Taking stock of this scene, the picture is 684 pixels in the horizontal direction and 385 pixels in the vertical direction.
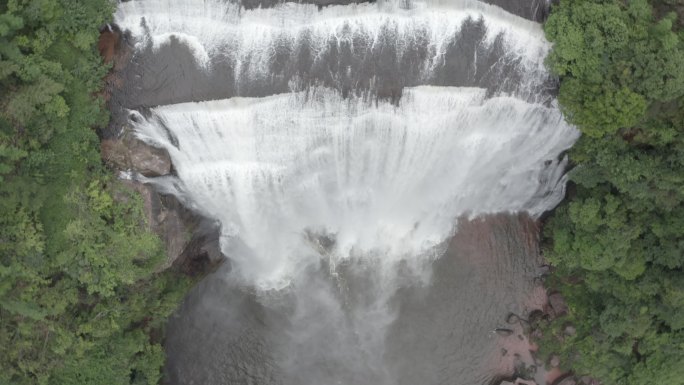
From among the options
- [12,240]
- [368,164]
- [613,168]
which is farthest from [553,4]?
[12,240]

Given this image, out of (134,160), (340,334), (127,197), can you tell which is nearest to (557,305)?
(340,334)

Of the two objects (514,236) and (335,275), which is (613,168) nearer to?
(514,236)

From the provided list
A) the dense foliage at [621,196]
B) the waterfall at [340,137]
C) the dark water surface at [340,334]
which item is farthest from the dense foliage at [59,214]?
the dense foliage at [621,196]

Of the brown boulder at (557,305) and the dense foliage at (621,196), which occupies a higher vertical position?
the dense foliage at (621,196)

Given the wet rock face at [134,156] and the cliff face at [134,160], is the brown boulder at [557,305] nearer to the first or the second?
the cliff face at [134,160]

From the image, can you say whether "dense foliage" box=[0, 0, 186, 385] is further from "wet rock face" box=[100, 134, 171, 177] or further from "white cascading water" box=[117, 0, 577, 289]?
"white cascading water" box=[117, 0, 577, 289]

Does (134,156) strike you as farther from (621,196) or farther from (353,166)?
(621,196)
